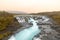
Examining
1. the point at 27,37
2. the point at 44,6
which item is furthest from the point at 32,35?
the point at 44,6

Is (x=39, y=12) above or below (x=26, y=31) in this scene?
above

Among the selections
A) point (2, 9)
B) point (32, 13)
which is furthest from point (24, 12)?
point (2, 9)

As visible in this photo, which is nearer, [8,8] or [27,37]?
[27,37]

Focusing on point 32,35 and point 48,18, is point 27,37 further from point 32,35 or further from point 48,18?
point 48,18

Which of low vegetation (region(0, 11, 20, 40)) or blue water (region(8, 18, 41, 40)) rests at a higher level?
low vegetation (region(0, 11, 20, 40))

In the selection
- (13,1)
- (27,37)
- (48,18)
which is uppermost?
(13,1)

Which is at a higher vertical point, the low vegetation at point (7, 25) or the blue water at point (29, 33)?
the low vegetation at point (7, 25)

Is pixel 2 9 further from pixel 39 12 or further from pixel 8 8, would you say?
pixel 39 12
